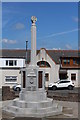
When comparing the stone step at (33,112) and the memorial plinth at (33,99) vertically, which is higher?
the memorial plinth at (33,99)

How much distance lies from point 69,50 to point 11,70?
41.8 feet

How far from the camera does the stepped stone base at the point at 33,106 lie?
12.7 m

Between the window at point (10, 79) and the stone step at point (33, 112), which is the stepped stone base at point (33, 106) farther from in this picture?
the window at point (10, 79)

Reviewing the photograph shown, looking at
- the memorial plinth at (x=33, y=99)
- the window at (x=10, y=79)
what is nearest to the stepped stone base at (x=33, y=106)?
the memorial plinth at (x=33, y=99)

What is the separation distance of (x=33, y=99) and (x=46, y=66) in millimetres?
26239

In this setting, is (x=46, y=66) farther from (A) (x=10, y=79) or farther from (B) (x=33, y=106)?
(B) (x=33, y=106)

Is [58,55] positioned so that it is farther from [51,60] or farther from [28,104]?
[28,104]

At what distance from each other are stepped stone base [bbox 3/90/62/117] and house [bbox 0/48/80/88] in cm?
2505

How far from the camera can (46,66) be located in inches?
1571

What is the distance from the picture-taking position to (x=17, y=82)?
39.1 metres

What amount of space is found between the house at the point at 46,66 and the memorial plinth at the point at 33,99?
80.7 ft

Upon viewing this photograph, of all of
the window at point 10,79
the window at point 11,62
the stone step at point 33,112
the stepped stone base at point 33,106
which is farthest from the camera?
the window at point 11,62

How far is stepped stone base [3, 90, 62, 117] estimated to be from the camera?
501 inches

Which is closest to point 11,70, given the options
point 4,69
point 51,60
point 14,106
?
point 4,69
